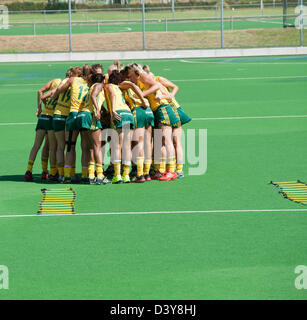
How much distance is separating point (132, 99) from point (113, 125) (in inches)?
20.8

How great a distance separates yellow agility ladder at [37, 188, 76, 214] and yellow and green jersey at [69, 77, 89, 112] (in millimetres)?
1323

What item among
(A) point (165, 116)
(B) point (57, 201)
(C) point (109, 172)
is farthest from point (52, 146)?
(A) point (165, 116)

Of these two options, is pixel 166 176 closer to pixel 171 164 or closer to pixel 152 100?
pixel 171 164

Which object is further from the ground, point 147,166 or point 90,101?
point 90,101

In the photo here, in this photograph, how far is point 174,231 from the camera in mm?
10242

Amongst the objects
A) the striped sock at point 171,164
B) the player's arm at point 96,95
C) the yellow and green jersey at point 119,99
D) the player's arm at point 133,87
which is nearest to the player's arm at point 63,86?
the player's arm at point 96,95

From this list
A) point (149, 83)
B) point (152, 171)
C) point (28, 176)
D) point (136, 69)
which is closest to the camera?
point (136, 69)

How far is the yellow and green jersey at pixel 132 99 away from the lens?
13.1 metres

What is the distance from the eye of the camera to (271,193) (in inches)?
484

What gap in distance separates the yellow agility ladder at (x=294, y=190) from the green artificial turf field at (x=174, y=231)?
0.63 ft

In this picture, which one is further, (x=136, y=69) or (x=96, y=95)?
(x=136, y=69)

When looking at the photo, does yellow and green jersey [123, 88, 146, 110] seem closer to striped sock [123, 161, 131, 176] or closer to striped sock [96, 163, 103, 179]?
striped sock [123, 161, 131, 176]

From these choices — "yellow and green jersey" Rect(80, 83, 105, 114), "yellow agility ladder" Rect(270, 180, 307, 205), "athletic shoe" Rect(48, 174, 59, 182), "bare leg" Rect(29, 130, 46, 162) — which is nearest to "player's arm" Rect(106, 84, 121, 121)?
"yellow and green jersey" Rect(80, 83, 105, 114)
